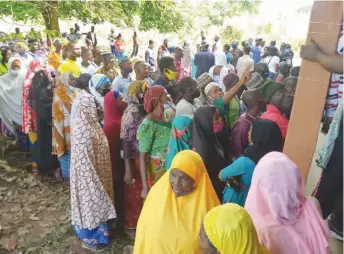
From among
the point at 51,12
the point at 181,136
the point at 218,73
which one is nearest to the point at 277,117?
the point at 181,136

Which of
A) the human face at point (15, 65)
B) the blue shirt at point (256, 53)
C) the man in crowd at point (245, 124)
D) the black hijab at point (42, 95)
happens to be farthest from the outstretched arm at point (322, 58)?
the blue shirt at point (256, 53)

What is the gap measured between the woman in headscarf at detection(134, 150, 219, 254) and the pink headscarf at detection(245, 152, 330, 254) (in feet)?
1.43

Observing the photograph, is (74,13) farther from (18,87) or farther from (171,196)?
(171,196)

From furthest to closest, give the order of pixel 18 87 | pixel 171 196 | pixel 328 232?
1. pixel 18 87
2. pixel 171 196
3. pixel 328 232

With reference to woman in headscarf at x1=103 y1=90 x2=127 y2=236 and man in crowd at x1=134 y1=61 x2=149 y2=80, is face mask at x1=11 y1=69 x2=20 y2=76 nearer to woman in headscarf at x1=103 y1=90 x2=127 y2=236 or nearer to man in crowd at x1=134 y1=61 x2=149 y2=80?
man in crowd at x1=134 y1=61 x2=149 y2=80

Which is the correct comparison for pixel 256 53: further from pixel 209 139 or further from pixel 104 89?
pixel 209 139

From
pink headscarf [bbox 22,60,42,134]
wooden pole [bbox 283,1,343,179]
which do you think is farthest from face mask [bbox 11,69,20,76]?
wooden pole [bbox 283,1,343,179]

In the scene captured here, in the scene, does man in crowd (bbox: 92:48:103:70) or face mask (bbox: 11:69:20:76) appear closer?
face mask (bbox: 11:69:20:76)

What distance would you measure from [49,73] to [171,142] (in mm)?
2718

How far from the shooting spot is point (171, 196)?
2115 millimetres

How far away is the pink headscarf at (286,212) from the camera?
64.4 inches

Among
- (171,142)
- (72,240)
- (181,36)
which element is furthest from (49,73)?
(181,36)

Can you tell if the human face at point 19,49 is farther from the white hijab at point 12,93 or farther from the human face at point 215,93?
the human face at point 215,93

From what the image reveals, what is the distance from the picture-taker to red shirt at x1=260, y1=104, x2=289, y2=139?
3.10m
